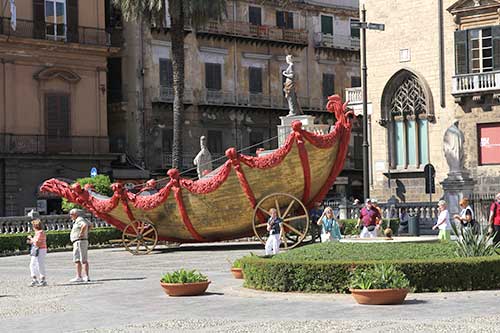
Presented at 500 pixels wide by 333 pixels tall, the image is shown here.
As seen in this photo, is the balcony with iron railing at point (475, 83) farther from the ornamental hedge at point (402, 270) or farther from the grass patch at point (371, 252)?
the ornamental hedge at point (402, 270)

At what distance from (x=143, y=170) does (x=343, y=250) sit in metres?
35.6

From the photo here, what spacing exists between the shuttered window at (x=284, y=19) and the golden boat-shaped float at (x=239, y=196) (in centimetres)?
3164

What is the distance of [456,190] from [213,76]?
2451 centimetres

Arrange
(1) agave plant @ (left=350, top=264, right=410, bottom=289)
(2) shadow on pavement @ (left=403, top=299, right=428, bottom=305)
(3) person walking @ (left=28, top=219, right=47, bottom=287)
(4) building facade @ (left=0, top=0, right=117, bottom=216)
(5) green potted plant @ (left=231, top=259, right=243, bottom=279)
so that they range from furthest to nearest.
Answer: (4) building facade @ (left=0, top=0, right=117, bottom=216), (3) person walking @ (left=28, top=219, right=47, bottom=287), (5) green potted plant @ (left=231, top=259, right=243, bottom=279), (2) shadow on pavement @ (left=403, top=299, right=428, bottom=305), (1) agave plant @ (left=350, top=264, right=410, bottom=289)

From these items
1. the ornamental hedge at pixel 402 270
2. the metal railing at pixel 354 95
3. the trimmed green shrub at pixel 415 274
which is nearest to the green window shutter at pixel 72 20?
the metal railing at pixel 354 95

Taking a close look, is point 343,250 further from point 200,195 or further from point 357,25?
point 357,25

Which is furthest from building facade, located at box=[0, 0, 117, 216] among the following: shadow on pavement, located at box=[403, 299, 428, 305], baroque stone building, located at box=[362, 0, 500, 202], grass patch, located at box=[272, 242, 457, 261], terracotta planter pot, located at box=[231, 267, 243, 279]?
shadow on pavement, located at box=[403, 299, 428, 305]

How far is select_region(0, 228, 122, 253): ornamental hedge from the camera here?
115 feet

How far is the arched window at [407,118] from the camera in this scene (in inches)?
1781

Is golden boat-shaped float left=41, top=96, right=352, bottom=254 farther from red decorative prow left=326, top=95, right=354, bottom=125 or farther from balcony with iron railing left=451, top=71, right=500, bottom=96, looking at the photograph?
balcony with iron railing left=451, top=71, right=500, bottom=96

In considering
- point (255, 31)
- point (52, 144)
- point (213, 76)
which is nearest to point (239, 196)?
point (52, 144)

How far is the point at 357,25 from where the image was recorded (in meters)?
36.5

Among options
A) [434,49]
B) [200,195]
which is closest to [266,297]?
[200,195]

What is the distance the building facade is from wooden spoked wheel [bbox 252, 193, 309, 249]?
64.9ft
